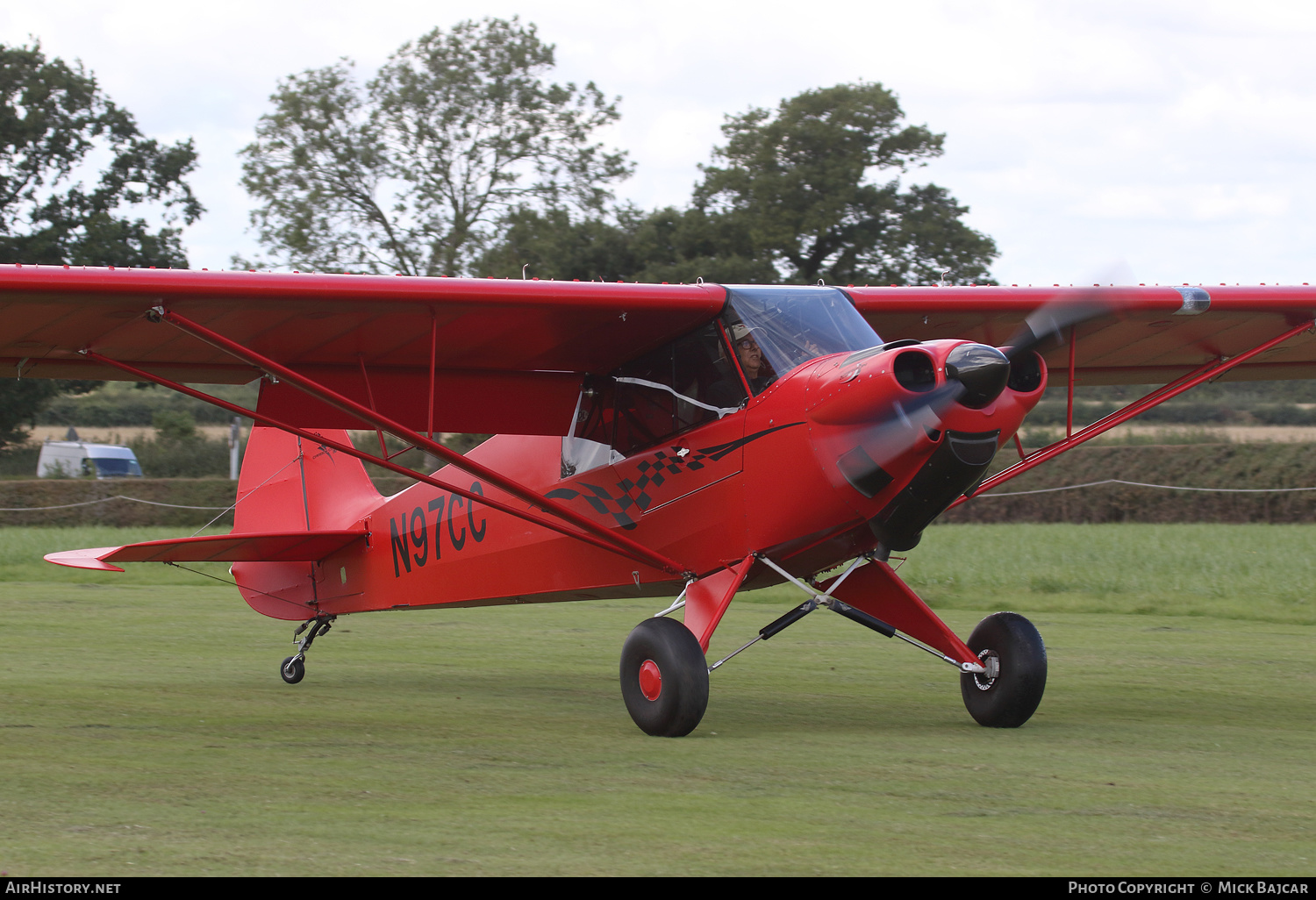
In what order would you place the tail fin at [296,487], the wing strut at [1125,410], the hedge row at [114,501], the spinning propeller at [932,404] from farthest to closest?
the hedge row at [114,501] < the tail fin at [296,487] < the wing strut at [1125,410] < the spinning propeller at [932,404]

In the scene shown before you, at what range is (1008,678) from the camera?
24.6 feet

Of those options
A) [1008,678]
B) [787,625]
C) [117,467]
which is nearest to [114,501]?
[117,467]

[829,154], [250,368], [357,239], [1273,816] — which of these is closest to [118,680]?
[250,368]

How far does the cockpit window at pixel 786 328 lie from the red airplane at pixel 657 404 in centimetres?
2

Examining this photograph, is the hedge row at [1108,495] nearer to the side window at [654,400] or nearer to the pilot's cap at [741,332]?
the side window at [654,400]

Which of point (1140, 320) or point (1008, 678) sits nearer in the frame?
point (1008, 678)

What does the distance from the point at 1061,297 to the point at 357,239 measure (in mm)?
41458

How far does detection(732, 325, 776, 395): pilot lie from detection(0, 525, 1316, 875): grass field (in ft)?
6.64

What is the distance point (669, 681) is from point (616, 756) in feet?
2.01

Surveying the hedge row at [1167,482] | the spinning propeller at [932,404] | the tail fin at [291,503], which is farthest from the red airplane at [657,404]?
the hedge row at [1167,482]

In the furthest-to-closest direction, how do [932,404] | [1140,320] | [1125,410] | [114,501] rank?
[114,501] → [1140,320] → [1125,410] → [932,404]

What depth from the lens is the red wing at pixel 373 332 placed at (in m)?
7.32

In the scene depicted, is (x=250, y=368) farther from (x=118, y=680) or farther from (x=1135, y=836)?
(x=1135, y=836)

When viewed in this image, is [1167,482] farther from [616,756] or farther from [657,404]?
[616,756]
